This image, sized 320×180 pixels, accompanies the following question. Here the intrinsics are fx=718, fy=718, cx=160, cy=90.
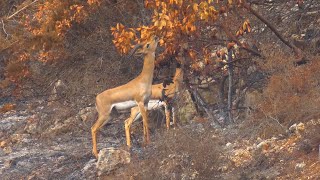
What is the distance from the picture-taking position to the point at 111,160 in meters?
12.1

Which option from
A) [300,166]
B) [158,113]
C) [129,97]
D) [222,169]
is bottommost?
[158,113]

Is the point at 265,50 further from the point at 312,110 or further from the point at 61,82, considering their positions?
the point at 61,82

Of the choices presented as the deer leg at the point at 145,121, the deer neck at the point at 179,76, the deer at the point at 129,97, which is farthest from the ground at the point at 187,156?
the deer neck at the point at 179,76

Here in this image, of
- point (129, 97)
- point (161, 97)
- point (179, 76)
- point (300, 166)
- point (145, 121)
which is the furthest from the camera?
point (161, 97)

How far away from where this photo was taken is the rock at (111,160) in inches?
470

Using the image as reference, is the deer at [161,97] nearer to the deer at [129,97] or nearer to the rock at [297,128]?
the deer at [129,97]

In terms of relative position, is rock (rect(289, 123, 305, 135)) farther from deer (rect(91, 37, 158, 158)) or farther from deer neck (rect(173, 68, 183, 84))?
deer (rect(91, 37, 158, 158))

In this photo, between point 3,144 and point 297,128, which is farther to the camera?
point 3,144

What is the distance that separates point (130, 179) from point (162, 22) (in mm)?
2358

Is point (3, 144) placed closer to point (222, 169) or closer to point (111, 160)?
point (111, 160)

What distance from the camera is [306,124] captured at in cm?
1108

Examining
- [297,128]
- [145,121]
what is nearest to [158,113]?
[145,121]

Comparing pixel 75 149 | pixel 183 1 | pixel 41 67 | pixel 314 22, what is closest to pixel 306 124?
pixel 183 1

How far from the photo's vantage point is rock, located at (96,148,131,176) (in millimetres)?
11945
